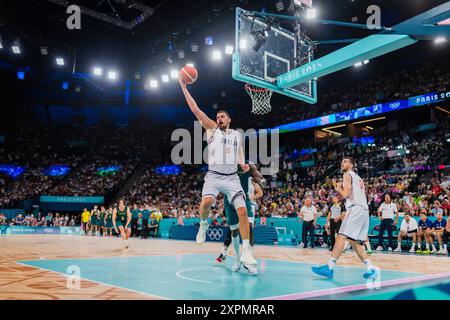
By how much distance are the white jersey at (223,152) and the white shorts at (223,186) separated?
87mm

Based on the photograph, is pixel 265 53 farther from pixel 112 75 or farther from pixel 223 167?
pixel 112 75

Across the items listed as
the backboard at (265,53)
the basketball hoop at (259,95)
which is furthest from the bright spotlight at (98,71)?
the backboard at (265,53)

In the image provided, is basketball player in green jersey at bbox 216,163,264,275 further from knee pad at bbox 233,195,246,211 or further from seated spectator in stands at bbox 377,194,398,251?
seated spectator in stands at bbox 377,194,398,251

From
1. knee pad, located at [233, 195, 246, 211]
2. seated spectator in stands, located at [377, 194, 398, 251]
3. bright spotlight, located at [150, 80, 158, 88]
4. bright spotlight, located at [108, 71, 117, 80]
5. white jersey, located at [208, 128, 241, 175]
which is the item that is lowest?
seated spectator in stands, located at [377, 194, 398, 251]

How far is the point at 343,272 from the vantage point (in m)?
6.86

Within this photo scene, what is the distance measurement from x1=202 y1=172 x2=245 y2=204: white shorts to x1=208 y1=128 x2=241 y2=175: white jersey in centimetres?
9

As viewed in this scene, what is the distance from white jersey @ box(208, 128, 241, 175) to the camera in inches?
243

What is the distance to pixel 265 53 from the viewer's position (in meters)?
11.4

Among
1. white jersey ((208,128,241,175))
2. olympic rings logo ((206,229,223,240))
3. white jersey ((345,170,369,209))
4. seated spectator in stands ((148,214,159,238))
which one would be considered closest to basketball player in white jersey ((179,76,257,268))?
white jersey ((208,128,241,175))
